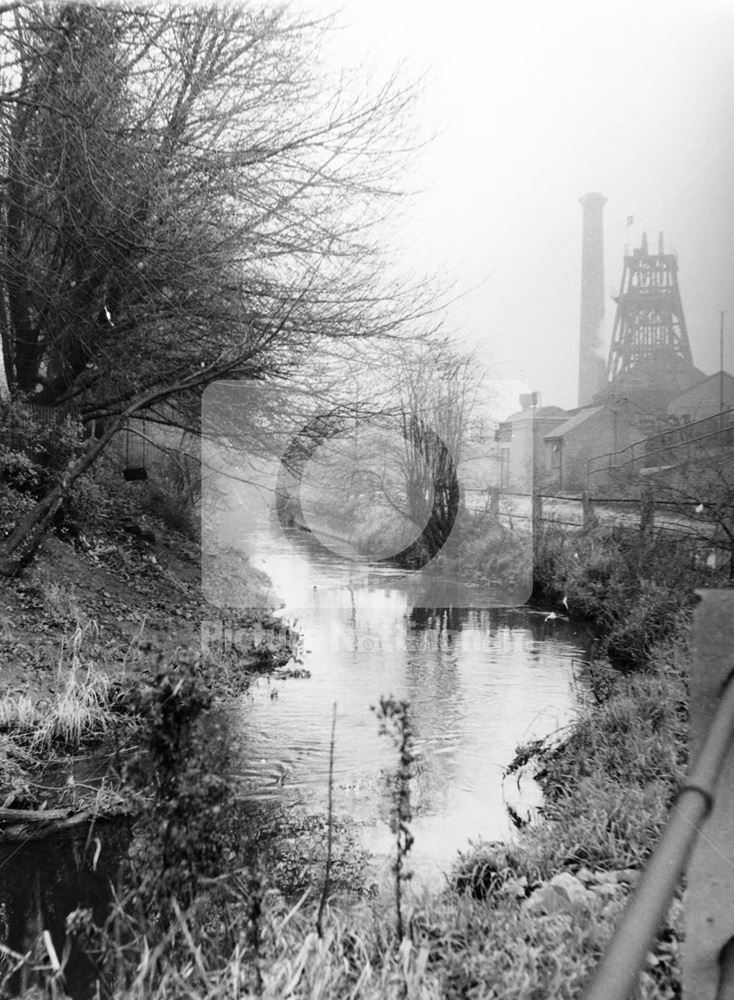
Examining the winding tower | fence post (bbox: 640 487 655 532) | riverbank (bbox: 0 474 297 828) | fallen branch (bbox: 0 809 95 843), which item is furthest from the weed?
the winding tower

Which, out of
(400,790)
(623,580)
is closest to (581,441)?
(623,580)

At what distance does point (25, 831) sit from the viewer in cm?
186

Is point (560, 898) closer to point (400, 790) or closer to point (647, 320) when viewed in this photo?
point (400, 790)

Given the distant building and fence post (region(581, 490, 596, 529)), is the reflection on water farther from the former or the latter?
the distant building

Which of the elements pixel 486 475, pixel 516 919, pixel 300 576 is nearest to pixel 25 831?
pixel 300 576

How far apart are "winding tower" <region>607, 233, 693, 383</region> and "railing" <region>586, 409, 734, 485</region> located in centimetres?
24

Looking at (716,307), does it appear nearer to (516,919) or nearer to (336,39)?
(336,39)

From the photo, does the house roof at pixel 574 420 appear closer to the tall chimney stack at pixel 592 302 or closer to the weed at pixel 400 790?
the tall chimney stack at pixel 592 302

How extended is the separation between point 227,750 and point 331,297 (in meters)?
1.13

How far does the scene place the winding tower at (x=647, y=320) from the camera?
208cm

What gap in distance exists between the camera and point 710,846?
84 cm

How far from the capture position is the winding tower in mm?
2078

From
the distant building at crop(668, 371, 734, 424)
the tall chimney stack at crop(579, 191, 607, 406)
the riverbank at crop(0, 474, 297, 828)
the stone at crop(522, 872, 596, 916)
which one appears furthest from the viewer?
the distant building at crop(668, 371, 734, 424)

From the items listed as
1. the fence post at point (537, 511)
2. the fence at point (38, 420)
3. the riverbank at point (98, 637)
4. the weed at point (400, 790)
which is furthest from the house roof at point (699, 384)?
the fence at point (38, 420)
